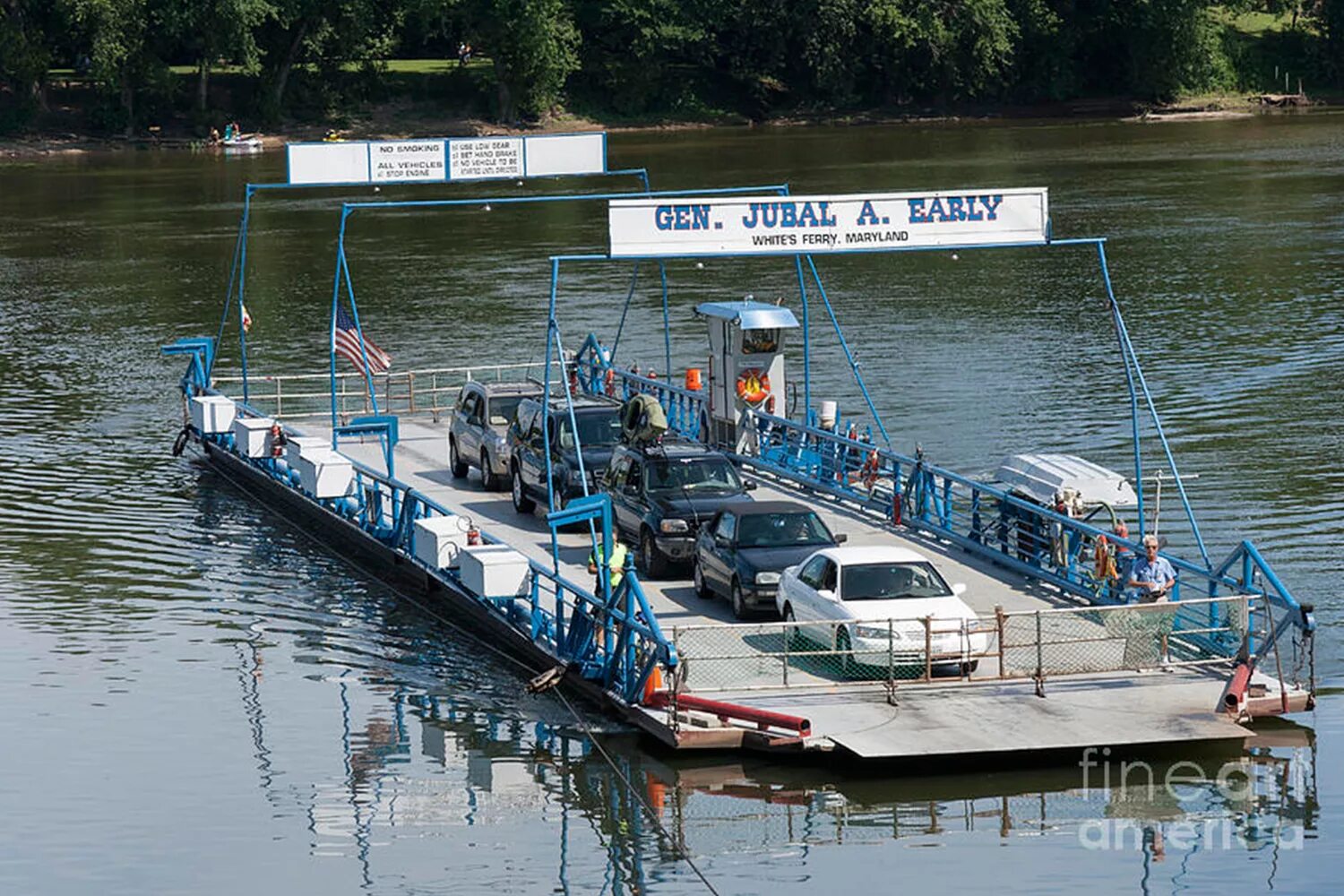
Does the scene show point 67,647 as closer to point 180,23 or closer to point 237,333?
point 237,333

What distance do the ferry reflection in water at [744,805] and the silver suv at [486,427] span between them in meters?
11.7

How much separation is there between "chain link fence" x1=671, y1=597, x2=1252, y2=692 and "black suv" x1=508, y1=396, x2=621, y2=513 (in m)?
9.17

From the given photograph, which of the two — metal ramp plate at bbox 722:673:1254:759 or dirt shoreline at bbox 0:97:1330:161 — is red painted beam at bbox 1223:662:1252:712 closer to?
metal ramp plate at bbox 722:673:1254:759

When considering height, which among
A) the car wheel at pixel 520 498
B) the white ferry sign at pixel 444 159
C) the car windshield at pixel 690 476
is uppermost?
the white ferry sign at pixel 444 159

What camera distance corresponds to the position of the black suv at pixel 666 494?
103ft

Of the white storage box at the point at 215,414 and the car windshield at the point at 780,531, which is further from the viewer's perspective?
the white storage box at the point at 215,414

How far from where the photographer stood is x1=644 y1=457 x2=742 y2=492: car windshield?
1276 inches

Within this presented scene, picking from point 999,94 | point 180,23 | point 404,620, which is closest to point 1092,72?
point 999,94

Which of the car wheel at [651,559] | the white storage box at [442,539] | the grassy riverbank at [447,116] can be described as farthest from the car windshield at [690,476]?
the grassy riverbank at [447,116]

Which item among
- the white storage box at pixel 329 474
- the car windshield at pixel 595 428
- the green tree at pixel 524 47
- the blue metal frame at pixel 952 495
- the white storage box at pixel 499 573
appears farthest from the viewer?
the green tree at pixel 524 47

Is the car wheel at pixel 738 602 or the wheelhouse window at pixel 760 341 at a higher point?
the wheelhouse window at pixel 760 341

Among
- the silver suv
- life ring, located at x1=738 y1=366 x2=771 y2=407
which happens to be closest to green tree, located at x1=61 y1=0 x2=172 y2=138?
the silver suv

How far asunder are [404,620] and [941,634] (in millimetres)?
9880

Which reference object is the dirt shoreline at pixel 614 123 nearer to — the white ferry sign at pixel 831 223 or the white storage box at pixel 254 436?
the white storage box at pixel 254 436
